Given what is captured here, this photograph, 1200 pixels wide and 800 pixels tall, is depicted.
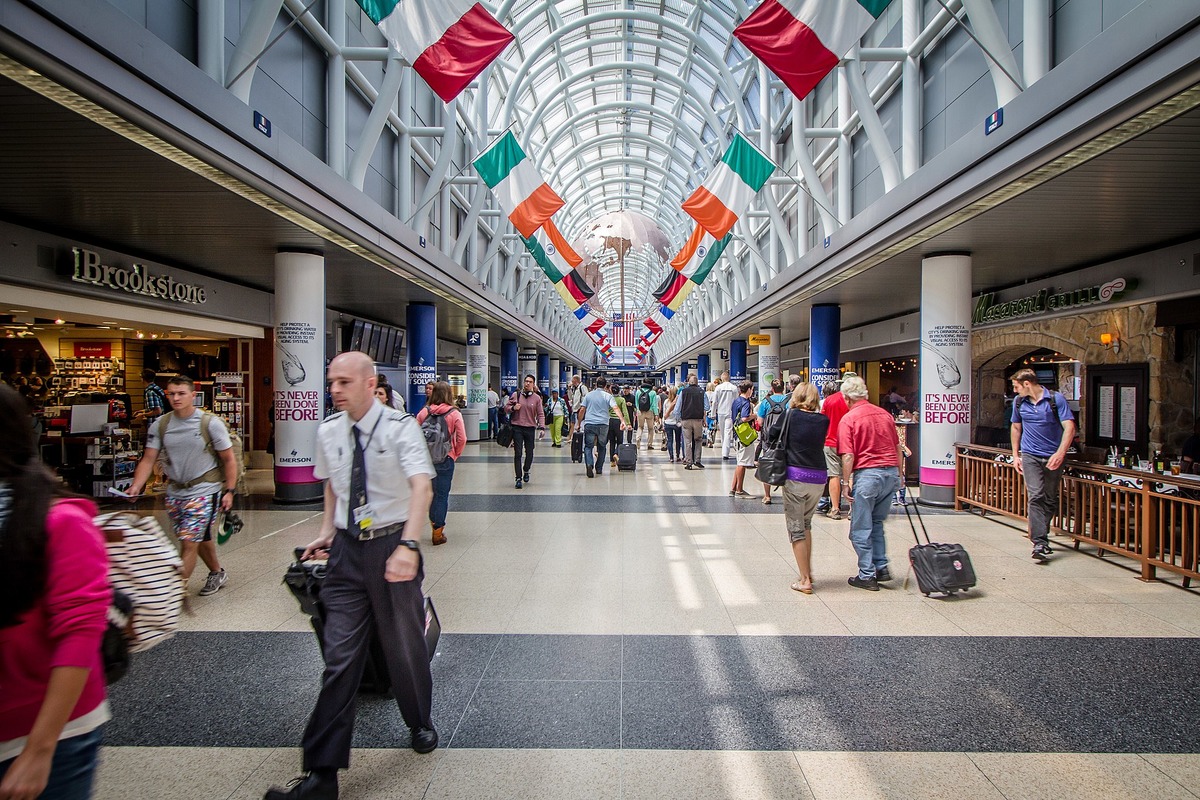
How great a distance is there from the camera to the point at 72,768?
162cm

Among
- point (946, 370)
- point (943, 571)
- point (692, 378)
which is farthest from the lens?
point (692, 378)

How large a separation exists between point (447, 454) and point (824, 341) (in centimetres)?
1295

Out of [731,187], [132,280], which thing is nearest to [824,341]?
[731,187]

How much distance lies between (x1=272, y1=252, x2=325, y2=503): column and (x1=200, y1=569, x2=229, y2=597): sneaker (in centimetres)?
467

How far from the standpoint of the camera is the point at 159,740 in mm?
3143

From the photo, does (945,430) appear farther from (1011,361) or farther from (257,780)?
(257,780)

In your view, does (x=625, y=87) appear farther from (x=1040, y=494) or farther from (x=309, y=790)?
(x=309, y=790)

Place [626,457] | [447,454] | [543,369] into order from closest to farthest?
1. [447,454]
2. [626,457]
3. [543,369]

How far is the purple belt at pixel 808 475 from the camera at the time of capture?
17.5ft

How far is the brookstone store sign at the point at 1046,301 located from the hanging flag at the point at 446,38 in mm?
10203

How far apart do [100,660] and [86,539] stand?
40cm

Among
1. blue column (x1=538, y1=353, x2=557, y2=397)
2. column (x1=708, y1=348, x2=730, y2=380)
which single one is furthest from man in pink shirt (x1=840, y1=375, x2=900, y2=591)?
blue column (x1=538, y1=353, x2=557, y2=397)

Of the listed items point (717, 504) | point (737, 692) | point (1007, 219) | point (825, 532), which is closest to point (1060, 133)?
point (1007, 219)

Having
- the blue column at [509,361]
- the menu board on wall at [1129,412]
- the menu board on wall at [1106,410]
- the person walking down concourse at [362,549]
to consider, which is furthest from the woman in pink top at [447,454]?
the blue column at [509,361]
